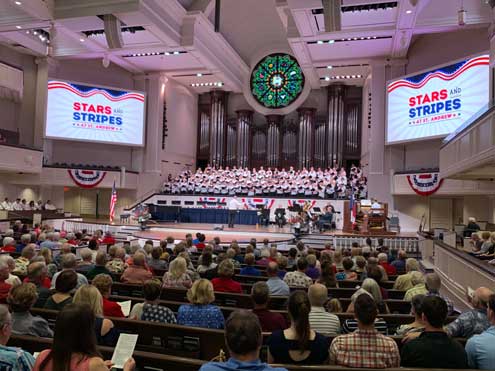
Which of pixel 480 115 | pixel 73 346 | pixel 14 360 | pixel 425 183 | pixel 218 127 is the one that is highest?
pixel 218 127

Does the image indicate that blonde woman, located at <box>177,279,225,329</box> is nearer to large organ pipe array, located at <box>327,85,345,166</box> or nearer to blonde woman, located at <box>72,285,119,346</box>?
blonde woman, located at <box>72,285,119,346</box>

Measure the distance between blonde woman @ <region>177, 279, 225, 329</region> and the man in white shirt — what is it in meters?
12.1

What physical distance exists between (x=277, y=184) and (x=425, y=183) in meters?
5.73

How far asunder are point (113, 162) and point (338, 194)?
10.7 metres

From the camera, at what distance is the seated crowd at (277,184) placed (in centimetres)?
1699

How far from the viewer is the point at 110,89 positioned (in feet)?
62.4

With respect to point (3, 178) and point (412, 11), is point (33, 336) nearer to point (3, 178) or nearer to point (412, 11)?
point (412, 11)

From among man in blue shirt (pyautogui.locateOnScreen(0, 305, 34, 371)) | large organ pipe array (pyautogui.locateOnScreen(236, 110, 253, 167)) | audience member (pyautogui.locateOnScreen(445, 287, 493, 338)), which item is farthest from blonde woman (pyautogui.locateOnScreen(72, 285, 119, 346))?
large organ pipe array (pyautogui.locateOnScreen(236, 110, 253, 167))

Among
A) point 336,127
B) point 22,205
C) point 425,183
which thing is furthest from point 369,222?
point 22,205

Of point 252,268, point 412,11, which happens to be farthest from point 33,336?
point 412,11

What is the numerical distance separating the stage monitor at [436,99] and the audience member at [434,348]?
11476 mm

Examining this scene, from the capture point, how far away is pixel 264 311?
3096 mm

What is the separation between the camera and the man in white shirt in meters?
15.6

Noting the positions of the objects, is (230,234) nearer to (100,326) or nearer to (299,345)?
(100,326)
